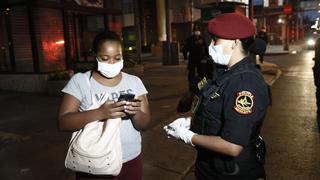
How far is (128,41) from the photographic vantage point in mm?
36656

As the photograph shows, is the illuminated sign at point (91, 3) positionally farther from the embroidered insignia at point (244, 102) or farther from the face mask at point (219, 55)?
the embroidered insignia at point (244, 102)

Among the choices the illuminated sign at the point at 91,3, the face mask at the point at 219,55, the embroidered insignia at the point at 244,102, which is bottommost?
the embroidered insignia at the point at 244,102

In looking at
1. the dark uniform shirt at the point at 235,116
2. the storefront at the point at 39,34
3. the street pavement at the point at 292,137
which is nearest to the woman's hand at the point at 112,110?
the dark uniform shirt at the point at 235,116

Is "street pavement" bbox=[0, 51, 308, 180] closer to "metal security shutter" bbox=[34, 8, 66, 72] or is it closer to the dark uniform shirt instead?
the dark uniform shirt

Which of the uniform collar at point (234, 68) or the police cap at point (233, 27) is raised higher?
the police cap at point (233, 27)

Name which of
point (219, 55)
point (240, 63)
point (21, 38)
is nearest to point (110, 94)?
point (219, 55)

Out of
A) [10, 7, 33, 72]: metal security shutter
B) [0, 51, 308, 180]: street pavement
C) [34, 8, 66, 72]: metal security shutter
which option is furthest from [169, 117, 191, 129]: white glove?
[34, 8, 66, 72]: metal security shutter

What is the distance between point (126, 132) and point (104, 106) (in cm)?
41

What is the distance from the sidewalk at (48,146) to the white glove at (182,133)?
2.22 meters

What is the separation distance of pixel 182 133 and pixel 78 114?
0.72 m

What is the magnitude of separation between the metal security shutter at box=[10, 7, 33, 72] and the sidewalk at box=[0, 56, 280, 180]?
3339 millimetres

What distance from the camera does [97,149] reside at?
2320mm

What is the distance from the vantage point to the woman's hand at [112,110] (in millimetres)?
2350

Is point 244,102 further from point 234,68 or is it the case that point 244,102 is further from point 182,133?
point 182,133
